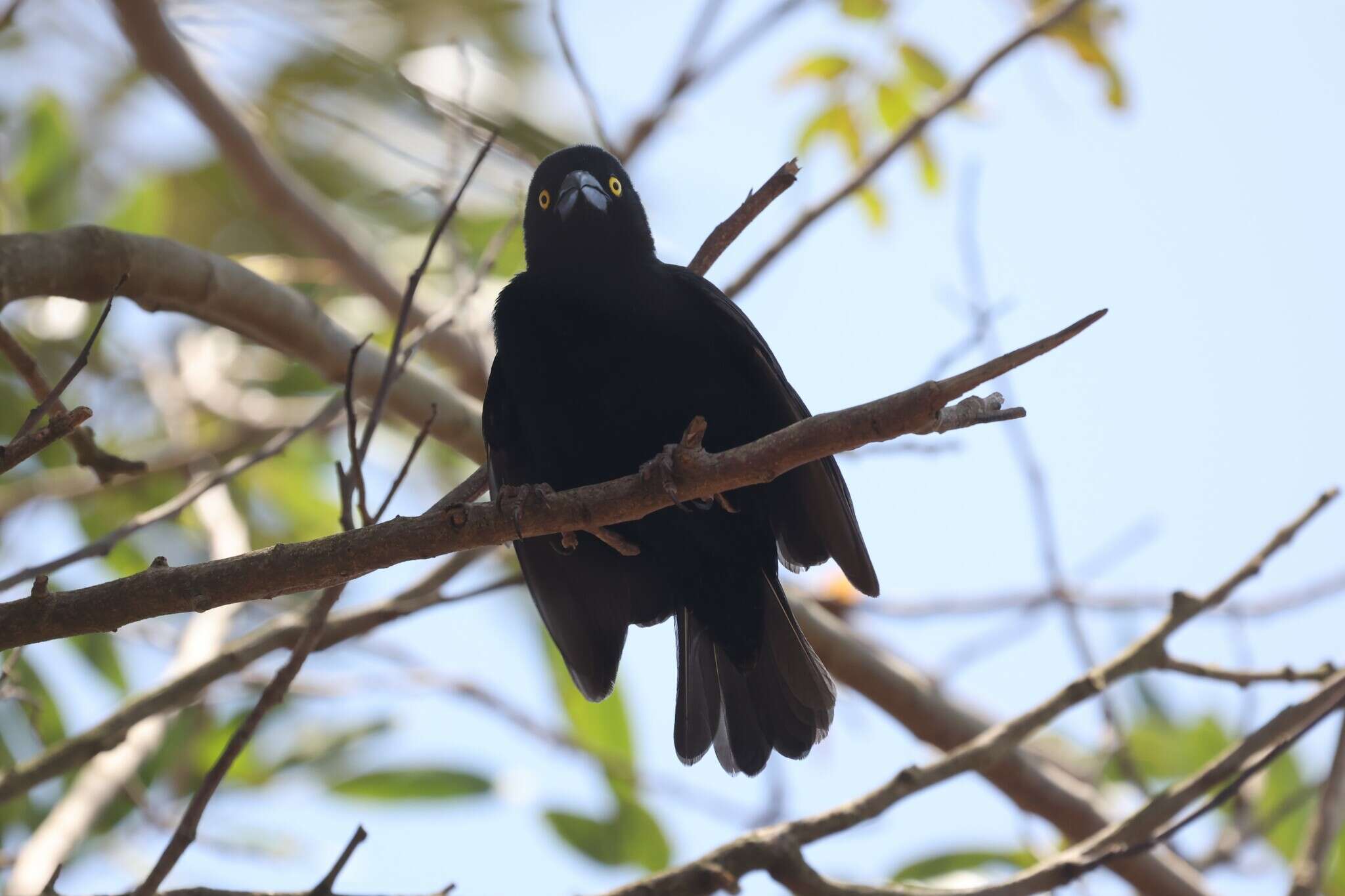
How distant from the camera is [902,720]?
13.1 ft

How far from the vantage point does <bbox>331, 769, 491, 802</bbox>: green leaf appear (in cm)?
469

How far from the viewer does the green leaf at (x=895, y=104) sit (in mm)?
4680

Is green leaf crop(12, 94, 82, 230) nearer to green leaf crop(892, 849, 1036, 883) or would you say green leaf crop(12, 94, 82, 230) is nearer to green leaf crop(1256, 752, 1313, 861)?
green leaf crop(892, 849, 1036, 883)

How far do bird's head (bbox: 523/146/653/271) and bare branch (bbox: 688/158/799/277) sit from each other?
26 cm

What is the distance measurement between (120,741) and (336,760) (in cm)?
190

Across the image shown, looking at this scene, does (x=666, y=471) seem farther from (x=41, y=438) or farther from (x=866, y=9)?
(x=866, y=9)

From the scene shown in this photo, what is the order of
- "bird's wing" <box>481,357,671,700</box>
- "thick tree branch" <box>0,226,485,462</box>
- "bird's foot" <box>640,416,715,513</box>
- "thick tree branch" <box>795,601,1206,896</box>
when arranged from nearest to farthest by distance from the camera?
"bird's foot" <box>640,416,715,513</box>
"thick tree branch" <box>0,226,485,462</box>
"bird's wing" <box>481,357,671,700</box>
"thick tree branch" <box>795,601,1206,896</box>

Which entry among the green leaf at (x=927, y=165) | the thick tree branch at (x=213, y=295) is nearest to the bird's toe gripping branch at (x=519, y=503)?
the thick tree branch at (x=213, y=295)

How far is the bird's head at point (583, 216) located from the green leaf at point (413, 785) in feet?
6.68

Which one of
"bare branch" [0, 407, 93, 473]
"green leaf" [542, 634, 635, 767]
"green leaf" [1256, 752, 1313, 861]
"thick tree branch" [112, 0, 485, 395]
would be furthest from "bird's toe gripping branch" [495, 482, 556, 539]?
"green leaf" [1256, 752, 1313, 861]

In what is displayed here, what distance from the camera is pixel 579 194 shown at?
3.52 metres

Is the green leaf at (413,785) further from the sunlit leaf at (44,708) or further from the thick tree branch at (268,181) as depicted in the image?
the thick tree branch at (268,181)

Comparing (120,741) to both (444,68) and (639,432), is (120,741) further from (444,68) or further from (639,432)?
(444,68)

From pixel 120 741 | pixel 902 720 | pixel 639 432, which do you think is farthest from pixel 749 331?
pixel 120 741
